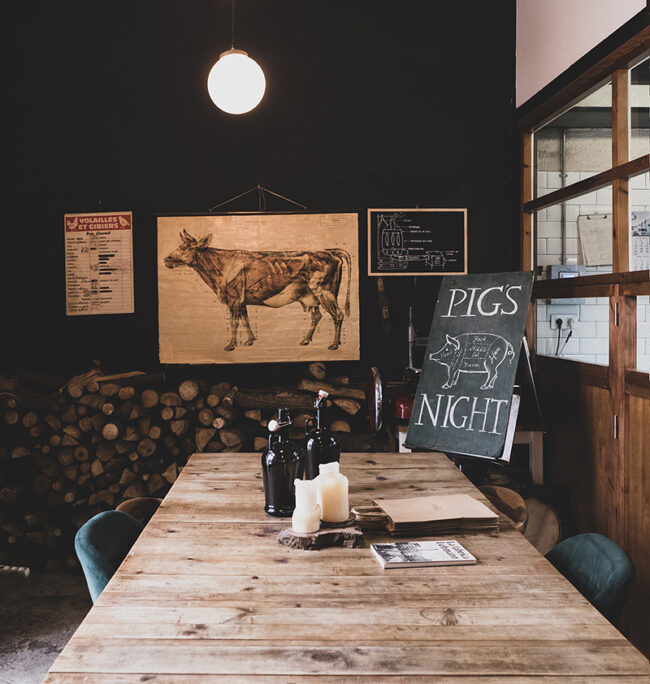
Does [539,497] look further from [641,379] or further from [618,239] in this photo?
[618,239]

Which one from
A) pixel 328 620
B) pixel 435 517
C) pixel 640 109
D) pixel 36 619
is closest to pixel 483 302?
pixel 640 109

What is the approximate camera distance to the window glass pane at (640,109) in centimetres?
274

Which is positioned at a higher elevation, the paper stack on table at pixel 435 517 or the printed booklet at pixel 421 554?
the paper stack on table at pixel 435 517

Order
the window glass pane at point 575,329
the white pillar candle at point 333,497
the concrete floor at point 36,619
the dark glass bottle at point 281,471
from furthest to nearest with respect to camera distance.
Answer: the window glass pane at point 575,329 < the concrete floor at point 36,619 < the dark glass bottle at point 281,471 < the white pillar candle at point 333,497

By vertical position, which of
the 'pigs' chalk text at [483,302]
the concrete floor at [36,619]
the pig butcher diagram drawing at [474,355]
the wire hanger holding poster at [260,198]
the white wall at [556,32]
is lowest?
the concrete floor at [36,619]

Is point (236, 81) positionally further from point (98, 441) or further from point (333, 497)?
point (333, 497)

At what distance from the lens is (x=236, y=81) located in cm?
329

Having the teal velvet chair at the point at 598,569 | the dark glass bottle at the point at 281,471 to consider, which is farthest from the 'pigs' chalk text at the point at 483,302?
the dark glass bottle at the point at 281,471

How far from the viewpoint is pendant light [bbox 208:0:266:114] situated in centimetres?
327

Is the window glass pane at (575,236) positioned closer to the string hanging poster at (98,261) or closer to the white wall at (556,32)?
the white wall at (556,32)

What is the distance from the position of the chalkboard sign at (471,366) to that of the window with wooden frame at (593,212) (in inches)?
14.5

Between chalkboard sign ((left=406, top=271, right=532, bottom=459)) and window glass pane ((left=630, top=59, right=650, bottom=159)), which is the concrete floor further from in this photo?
window glass pane ((left=630, top=59, right=650, bottom=159))

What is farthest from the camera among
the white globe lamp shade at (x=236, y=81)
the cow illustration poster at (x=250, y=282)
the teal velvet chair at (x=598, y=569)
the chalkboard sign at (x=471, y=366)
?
the cow illustration poster at (x=250, y=282)

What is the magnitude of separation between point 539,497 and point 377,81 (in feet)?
9.06
